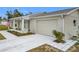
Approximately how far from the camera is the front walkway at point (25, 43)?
2963mm

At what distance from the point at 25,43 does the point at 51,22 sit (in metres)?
1.00

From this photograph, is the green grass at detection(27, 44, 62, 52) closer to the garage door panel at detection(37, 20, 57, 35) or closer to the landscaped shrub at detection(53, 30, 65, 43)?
the landscaped shrub at detection(53, 30, 65, 43)

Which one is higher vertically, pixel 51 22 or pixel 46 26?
pixel 51 22

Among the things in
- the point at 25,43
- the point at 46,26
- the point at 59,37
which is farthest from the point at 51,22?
the point at 25,43

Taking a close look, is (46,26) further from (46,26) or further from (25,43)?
(25,43)

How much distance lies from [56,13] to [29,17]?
89cm

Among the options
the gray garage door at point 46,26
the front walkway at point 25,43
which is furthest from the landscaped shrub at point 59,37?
the gray garage door at point 46,26

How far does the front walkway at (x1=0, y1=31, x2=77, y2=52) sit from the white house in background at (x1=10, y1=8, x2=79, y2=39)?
23cm

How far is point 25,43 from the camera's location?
3.08 m

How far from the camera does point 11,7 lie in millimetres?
3025

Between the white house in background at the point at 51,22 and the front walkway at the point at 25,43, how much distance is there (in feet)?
0.74

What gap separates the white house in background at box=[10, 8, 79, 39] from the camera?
122 inches
